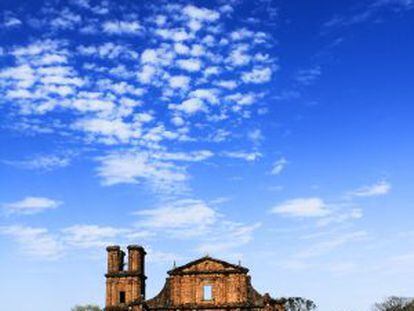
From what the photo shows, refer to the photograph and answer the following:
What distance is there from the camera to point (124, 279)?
145ft

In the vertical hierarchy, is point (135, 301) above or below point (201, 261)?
below

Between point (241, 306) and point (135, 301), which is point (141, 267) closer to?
point (135, 301)

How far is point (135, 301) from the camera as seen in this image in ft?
138

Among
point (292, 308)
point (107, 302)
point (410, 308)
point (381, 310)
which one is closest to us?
point (107, 302)

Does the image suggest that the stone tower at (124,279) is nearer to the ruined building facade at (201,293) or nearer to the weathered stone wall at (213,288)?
the ruined building facade at (201,293)

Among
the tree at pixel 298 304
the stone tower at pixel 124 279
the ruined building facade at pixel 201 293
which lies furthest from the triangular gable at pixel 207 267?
the tree at pixel 298 304

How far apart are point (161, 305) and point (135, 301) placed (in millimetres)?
2094

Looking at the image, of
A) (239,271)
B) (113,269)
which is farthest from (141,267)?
(239,271)

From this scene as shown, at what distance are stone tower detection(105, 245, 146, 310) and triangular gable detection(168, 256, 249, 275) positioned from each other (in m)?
3.40

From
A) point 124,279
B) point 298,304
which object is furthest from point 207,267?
point 298,304

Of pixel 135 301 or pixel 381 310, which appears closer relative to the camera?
pixel 135 301

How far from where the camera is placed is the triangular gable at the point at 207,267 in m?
42.2

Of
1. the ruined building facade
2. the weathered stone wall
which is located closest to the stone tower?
the ruined building facade

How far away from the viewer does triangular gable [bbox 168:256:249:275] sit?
139ft
